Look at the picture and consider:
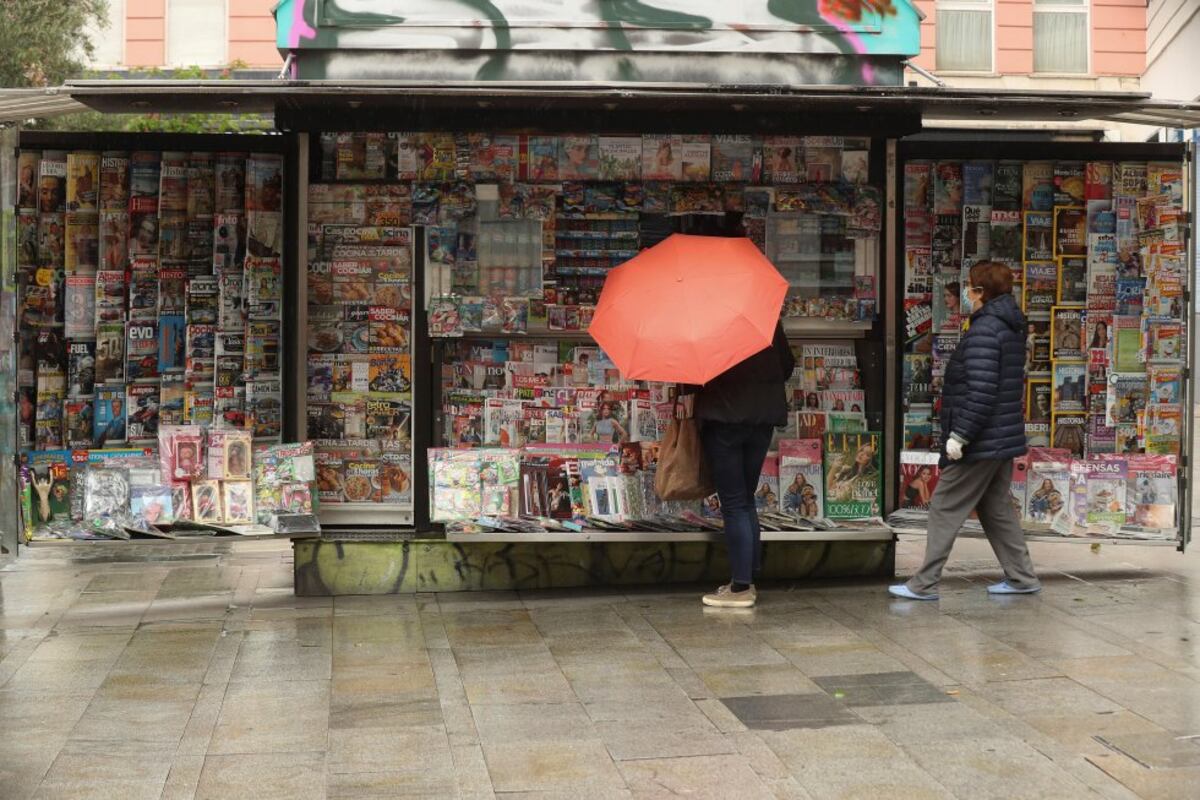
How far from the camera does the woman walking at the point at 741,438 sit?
7625 millimetres

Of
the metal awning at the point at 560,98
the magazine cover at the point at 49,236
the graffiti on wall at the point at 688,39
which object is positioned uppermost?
the graffiti on wall at the point at 688,39

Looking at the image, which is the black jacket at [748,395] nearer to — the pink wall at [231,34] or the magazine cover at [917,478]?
the magazine cover at [917,478]

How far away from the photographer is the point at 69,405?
8.24 m

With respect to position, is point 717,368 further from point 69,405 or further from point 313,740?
point 69,405

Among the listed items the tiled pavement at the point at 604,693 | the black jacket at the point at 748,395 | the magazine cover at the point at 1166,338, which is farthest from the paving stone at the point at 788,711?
the magazine cover at the point at 1166,338

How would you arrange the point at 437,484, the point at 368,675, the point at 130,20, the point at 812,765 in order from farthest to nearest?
the point at 130,20, the point at 437,484, the point at 368,675, the point at 812,765

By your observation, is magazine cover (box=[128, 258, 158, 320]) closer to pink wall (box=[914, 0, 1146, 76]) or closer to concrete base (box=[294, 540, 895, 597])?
concrete base (box=[294, 540, 895, 597])

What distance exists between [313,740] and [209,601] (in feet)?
9.64

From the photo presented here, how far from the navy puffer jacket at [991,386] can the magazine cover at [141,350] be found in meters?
4.16

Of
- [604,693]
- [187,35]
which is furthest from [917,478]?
[187,35]

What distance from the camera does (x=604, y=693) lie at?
238 inches

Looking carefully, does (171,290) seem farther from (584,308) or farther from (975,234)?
(975,234)

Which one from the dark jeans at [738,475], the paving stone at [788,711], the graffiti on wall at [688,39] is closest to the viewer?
the paving stone at [788,711]

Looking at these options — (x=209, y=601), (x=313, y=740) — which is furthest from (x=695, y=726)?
(x=209, y=601)
